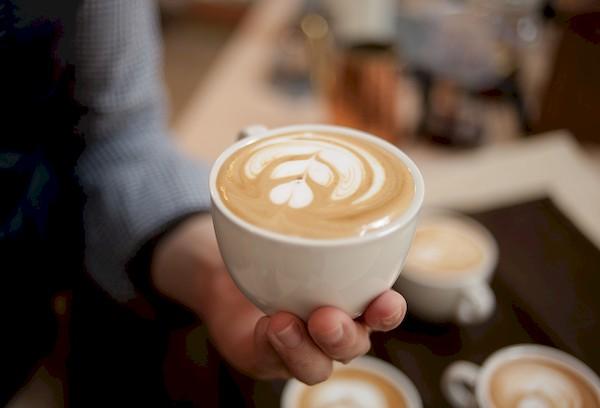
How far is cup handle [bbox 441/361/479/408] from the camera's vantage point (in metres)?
0.60

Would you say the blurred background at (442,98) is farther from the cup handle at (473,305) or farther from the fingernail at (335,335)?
the fingernail at (335,335)

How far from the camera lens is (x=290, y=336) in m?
0.41

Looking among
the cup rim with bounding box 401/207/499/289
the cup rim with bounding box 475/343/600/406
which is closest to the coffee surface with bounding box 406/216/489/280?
the cup rim with bounding box 401/207/499/289

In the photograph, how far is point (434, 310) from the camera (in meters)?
0.69

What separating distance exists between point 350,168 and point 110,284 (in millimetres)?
414

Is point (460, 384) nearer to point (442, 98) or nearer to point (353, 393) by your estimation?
point (353, 393)

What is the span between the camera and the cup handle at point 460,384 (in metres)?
0.60

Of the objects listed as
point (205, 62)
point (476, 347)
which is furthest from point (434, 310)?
point (205, 62)

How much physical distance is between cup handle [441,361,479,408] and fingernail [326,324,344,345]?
26 cm

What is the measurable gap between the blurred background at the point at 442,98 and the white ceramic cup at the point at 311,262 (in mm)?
256

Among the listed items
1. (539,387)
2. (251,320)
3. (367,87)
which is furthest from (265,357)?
(367,87)

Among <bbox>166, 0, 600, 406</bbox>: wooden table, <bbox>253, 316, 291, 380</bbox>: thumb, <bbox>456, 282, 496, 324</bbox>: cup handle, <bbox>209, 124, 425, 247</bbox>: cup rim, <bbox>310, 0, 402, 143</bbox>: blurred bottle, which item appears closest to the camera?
<bbox>209, 124, 425, 247</bbox>: cup rim

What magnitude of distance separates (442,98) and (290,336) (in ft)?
2.63

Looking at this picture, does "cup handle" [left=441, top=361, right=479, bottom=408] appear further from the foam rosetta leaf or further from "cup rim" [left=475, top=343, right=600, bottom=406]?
the foam rosetta leaf
